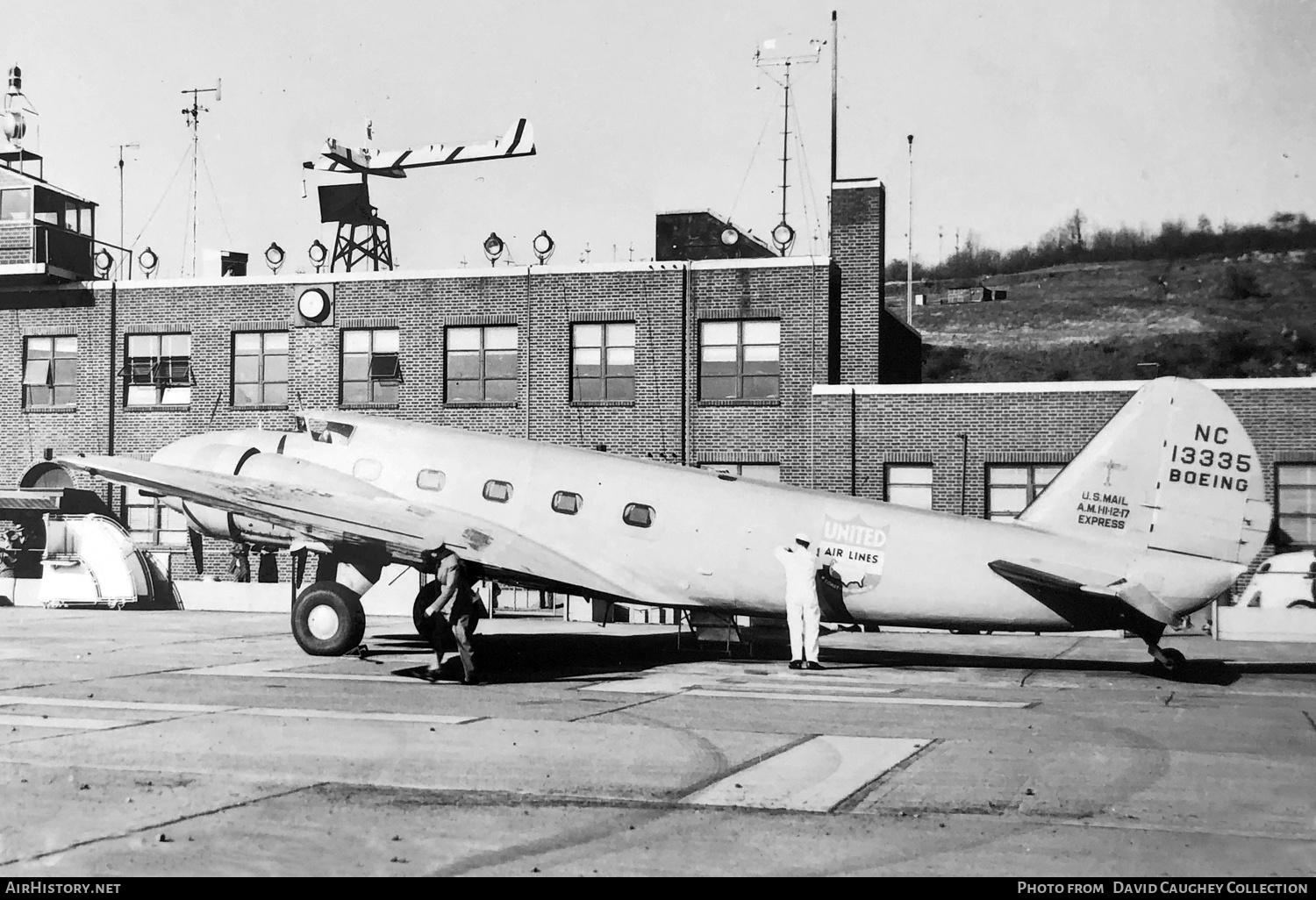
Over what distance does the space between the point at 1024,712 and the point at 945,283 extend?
127m

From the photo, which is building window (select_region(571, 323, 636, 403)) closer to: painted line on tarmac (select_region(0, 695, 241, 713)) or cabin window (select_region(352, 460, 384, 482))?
cabin window (select_region(352, 460, 384, 482))

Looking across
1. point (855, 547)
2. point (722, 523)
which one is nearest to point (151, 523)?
point (722, 523)

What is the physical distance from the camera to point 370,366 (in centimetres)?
3912

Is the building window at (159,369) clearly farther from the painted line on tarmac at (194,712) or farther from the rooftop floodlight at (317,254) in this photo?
the painted line on tarmac at (194,712)

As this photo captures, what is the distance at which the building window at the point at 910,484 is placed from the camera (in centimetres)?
3481

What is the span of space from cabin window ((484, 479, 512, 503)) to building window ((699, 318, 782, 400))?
16.8 metres

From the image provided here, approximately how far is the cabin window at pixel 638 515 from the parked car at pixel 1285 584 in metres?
18.7

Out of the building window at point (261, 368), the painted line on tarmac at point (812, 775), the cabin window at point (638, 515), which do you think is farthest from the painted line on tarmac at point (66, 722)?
the building window at point (261, 368)

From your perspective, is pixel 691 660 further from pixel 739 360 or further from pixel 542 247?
pixel 542 247

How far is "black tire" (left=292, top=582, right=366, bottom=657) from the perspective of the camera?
64.5 ft

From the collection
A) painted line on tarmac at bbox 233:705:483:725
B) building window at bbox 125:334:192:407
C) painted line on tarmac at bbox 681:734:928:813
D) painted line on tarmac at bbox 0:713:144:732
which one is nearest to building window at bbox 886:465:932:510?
building window at bbox 125:334:192:407

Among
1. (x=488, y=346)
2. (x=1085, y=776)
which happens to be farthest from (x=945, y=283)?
(x=1085, y=776)

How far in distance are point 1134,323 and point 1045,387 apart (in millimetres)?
81803
